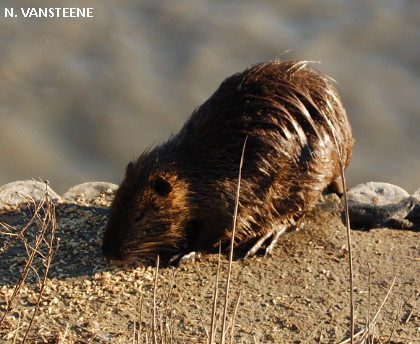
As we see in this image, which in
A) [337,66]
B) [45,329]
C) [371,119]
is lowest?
[45,329]

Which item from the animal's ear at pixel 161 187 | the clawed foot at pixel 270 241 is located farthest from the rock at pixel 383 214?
the animal's ear at pixel 161 187

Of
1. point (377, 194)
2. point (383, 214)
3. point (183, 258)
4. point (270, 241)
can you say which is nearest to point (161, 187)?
point (183, 258)

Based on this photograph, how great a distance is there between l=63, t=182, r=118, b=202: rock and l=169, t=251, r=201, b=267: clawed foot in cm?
102

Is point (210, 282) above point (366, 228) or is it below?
below

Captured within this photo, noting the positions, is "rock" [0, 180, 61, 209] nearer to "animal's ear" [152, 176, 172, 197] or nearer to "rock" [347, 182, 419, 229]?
"animal's ear" [152, 176, 172, 197]

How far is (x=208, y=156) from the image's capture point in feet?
14.7

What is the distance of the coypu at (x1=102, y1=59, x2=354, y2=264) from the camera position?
173 inches

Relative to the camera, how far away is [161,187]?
173 inches

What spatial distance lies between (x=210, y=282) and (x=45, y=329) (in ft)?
3.34

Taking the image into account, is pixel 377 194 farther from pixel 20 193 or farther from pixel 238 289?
pixel 20 193

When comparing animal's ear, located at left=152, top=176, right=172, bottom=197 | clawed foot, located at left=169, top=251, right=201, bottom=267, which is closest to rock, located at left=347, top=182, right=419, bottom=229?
clawed foot, located at left=169, top=251, right=201, bottom=267

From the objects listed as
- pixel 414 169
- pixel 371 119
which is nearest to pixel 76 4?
pixel 371 119

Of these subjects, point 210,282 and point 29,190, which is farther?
point 29,190

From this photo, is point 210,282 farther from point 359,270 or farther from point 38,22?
point 38,22
